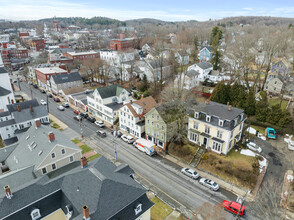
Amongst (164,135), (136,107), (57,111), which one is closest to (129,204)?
(164,135)

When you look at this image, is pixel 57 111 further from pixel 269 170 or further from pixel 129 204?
pixel 269 170

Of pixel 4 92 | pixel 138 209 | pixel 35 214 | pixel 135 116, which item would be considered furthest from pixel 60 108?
pixel 138 209

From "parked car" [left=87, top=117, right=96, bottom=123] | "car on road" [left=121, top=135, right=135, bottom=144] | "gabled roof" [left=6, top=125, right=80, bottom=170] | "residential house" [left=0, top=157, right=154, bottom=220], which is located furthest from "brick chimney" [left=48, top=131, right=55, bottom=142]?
"parked car" [left=87, top=117, right=96, bottom=123]

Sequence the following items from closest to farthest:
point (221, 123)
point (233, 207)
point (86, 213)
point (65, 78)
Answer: point (86, 213) → point (233, 207) → point (221, 123) → point (65, 78)

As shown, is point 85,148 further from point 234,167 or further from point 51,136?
point 234,167

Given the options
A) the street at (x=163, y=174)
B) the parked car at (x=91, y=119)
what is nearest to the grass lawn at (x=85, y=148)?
the street at (x=163, y=174)

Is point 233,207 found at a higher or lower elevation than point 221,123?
lower
